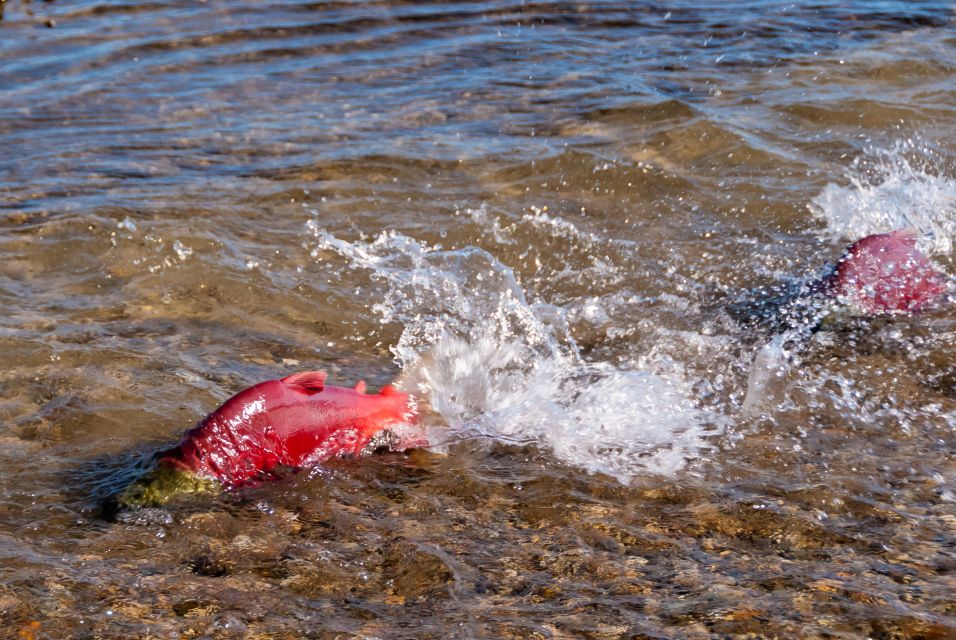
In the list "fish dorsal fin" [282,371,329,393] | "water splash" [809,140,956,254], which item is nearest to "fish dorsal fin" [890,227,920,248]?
"water splash" [809,140,956,254]

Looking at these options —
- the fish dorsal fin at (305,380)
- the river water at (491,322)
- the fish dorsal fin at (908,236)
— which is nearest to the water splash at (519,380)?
the river water at (491,322)

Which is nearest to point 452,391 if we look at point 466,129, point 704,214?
point 704,214

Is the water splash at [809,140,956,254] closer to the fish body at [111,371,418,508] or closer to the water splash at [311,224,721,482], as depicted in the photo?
the water splash at [311,224,721,482]

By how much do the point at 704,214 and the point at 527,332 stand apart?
1.97 meters

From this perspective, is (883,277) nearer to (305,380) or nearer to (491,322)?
(491,322)

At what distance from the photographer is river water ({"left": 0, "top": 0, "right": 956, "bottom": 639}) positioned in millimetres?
3420

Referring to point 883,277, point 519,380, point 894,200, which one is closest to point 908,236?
point 883,277

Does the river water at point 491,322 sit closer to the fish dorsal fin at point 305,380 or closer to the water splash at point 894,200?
the water splash at point 894,200

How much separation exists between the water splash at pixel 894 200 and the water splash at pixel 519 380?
6.81ft

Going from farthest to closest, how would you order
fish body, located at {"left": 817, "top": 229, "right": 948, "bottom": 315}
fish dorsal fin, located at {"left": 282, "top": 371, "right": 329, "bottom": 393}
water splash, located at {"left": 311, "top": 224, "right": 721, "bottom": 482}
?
1. fish body, located at {"left": 817, "top": 229, "right": 948, "bottom": 315}
2. water splash, located at {"left": 311, "top": 224, "right": 721, "bottom": 482}
3. fish dorsal fin, located at {"left": 282, "top": 371, "right": 329, "bottom": 393}

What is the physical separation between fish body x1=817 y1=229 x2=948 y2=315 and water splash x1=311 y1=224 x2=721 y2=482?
105 cm

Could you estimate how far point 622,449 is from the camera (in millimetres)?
4297

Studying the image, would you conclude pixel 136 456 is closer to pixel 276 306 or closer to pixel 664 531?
pixel 276 306

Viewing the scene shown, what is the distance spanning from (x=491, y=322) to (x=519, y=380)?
1.63 ft
